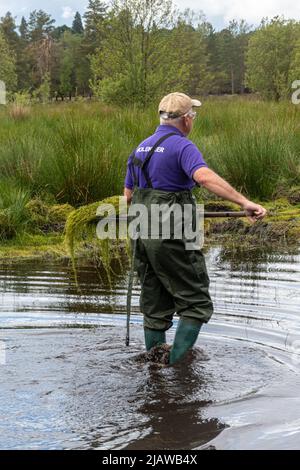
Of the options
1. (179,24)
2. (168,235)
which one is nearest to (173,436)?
(168,235)

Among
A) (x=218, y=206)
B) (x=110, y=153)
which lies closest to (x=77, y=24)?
(x=218, y=206)

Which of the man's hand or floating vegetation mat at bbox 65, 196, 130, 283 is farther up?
the man's hand

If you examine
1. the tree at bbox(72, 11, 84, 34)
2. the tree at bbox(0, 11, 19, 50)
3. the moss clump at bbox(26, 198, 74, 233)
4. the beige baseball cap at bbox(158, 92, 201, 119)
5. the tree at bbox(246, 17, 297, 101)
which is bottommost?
the moss clump at bbox(26, 198, 74, 233)

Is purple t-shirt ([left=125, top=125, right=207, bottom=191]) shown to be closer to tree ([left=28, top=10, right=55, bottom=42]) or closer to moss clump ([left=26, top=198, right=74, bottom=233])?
moss clump ([left=26, top=198, right=74, bottom=233])

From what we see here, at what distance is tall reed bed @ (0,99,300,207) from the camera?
38.7 ft

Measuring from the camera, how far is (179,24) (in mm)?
32844

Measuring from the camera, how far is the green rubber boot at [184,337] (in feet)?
19.2

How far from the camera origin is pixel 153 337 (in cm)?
620

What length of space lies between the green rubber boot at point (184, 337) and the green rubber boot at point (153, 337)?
0.21m

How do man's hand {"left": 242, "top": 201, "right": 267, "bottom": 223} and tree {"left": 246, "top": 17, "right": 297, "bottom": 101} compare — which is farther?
tree {"left": 246, "top": 17, "right": 297, "bottom": 101}

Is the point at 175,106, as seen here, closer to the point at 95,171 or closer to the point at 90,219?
the point at 90,219

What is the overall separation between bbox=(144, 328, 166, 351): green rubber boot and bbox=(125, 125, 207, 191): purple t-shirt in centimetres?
118

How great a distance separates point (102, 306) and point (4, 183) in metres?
4.69

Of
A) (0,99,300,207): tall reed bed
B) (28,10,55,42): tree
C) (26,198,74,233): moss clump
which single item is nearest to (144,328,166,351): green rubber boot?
(26,198,74,233): moss clump
